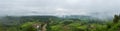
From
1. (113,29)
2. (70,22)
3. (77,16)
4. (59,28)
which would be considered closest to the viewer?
(113,29)

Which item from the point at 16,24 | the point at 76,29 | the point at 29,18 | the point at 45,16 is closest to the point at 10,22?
the point at 16,24

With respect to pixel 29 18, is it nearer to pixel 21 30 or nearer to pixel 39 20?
pixel 39 20

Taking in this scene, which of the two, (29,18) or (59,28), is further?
(29,18)

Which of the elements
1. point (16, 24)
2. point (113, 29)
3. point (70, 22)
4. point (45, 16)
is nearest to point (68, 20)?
point (70, 22)

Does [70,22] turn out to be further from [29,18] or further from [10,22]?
[10,22]

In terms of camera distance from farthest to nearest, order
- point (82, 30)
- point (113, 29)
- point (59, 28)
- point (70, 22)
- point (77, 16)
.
Answer: point (77, 16) < point (70, 22) < point (59, 28) < point (82, 30) < point (113, 29)

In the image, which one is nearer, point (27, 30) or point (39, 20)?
point (27, 30)
